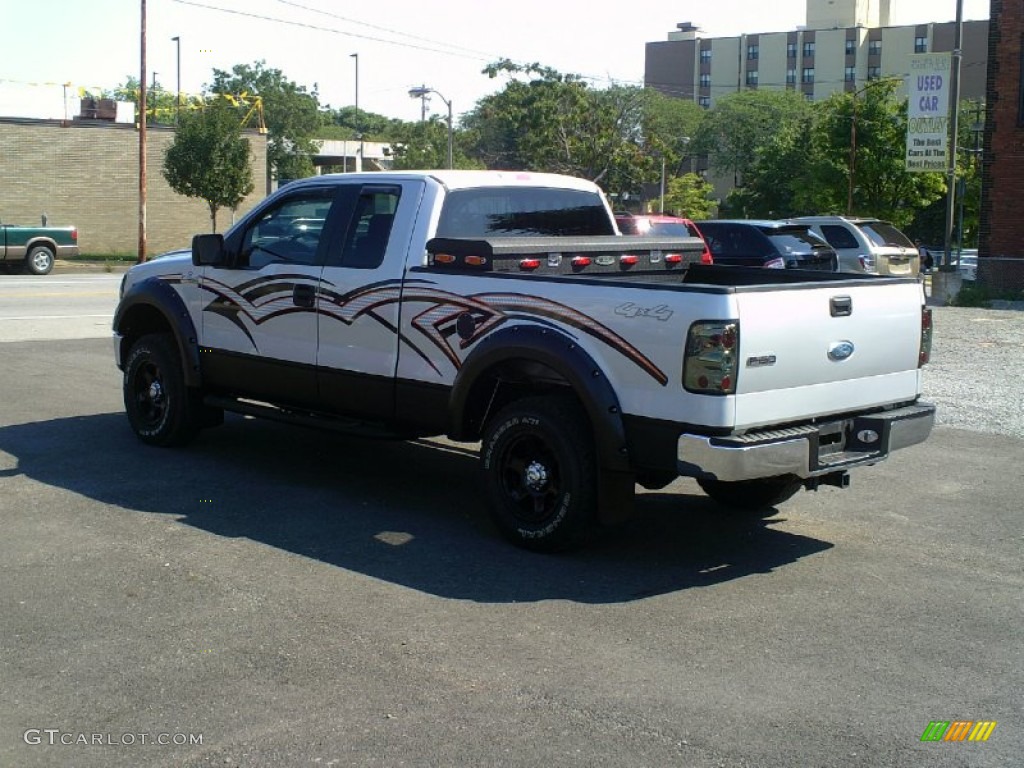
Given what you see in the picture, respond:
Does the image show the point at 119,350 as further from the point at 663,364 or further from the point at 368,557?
the point at 663,364

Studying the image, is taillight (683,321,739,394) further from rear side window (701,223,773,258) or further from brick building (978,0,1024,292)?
brick building (978,0,1024,292)

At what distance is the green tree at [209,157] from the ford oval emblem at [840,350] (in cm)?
3925

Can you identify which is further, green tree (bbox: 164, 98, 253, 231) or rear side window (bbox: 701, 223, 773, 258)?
green tree (bbox: 164, 98, 253, 231)

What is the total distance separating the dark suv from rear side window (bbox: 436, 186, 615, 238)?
34.7ft

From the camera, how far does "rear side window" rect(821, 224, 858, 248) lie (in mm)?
23141

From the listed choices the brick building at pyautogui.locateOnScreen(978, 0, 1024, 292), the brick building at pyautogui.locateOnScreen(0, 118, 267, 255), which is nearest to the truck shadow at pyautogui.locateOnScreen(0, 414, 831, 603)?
the brick building at pyautogui.locateOnScreen(978, 0, 1024, 292)

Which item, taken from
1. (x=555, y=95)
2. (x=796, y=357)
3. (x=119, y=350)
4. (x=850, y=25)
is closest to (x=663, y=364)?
(x=796, y=357)

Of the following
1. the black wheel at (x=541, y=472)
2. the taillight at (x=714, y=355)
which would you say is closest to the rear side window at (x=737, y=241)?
the black wheel at (x=541, y=472)

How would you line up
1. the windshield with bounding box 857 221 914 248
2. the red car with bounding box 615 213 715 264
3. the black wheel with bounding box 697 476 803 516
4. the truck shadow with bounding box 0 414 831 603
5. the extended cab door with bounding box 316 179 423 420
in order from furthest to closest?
the windshield with bounding box 857 221 914 248 → the red car with bounding box 615 213 715 264 → the black wheel with bounding box 697 476 803 516 → the extended cab door with bounding box 316 179 423 420 → the truck shadow with bounding box 0 414 831 603

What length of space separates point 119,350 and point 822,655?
645cm

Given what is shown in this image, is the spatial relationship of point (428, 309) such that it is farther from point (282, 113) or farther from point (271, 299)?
point (282, 113)

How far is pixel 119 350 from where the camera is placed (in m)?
9.77

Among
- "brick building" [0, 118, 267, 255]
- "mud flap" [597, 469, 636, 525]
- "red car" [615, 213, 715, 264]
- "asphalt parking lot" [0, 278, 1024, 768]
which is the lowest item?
"asphalt parking lot" [0, 278, 1024, 768]

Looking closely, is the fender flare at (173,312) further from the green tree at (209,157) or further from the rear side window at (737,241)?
the green tree at (209,157)
